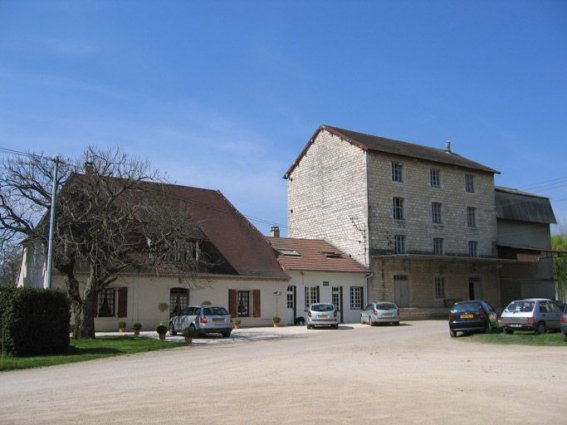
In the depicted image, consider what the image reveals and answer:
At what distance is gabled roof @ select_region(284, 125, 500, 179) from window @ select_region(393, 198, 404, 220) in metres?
3.28

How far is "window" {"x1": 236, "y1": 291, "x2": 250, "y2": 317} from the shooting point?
110 ft

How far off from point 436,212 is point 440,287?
5.61 meters

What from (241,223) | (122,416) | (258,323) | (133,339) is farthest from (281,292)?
(122,416)

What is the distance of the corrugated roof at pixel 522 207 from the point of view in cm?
4881

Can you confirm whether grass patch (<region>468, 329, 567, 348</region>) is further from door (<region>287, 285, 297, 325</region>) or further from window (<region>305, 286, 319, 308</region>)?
window (<region>305, 286, 319, 308</region>)

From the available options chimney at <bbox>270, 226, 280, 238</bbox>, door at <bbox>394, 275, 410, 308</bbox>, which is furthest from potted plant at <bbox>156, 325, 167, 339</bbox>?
chimney at <bbox>270, 226, 280, 238</bbox>

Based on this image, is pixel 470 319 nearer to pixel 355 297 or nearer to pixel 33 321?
pixel 355 297

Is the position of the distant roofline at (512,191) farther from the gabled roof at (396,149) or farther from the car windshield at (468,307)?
the car windshield at (468,307)

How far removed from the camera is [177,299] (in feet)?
104

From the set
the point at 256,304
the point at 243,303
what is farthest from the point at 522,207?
the point at 243,303

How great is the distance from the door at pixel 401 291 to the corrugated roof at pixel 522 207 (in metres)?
12.8

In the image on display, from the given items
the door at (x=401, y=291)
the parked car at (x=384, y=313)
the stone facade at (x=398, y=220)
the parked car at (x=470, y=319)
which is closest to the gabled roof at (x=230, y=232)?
the parked car at (x=384, y=313)

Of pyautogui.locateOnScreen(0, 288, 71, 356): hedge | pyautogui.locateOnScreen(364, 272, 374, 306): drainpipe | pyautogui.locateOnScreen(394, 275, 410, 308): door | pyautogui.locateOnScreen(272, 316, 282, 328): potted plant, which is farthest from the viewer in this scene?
pyautogui.locateOnScreen(394, 275, 410, 308): door

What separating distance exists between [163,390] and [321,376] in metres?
3.45
